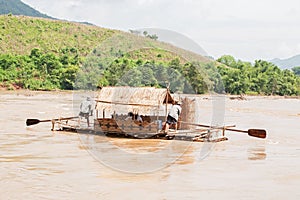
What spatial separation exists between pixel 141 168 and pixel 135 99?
4.68 meters

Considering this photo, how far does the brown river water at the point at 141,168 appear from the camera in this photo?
31.5 ft

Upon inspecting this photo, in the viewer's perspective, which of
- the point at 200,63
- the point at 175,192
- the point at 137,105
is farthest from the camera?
the point at 200,63

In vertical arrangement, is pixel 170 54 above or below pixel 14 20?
below

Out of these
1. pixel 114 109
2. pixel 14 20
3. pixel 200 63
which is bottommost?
pixel 114 109

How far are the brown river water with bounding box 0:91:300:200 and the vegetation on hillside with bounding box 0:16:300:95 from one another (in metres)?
20.7

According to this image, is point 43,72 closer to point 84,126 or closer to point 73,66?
point 73,66

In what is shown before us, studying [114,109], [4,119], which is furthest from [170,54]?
[114,109]

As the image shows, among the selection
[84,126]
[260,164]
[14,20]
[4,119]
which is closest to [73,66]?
[14,20]

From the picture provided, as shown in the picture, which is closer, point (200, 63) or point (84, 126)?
point (84, 126)

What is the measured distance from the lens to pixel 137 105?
16.0 metres

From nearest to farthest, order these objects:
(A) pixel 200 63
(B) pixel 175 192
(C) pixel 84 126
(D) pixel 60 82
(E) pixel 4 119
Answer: (B) pixel 175 192 → (C) pixel 84 126 → (E) pixel 4 119 → (D) pixel 60 82 → (A) pixel 200 63

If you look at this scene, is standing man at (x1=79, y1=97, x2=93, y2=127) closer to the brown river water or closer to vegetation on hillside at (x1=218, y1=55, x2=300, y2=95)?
the brown river water

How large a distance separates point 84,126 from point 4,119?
608cm

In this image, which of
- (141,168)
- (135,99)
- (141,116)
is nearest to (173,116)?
(141,116)
